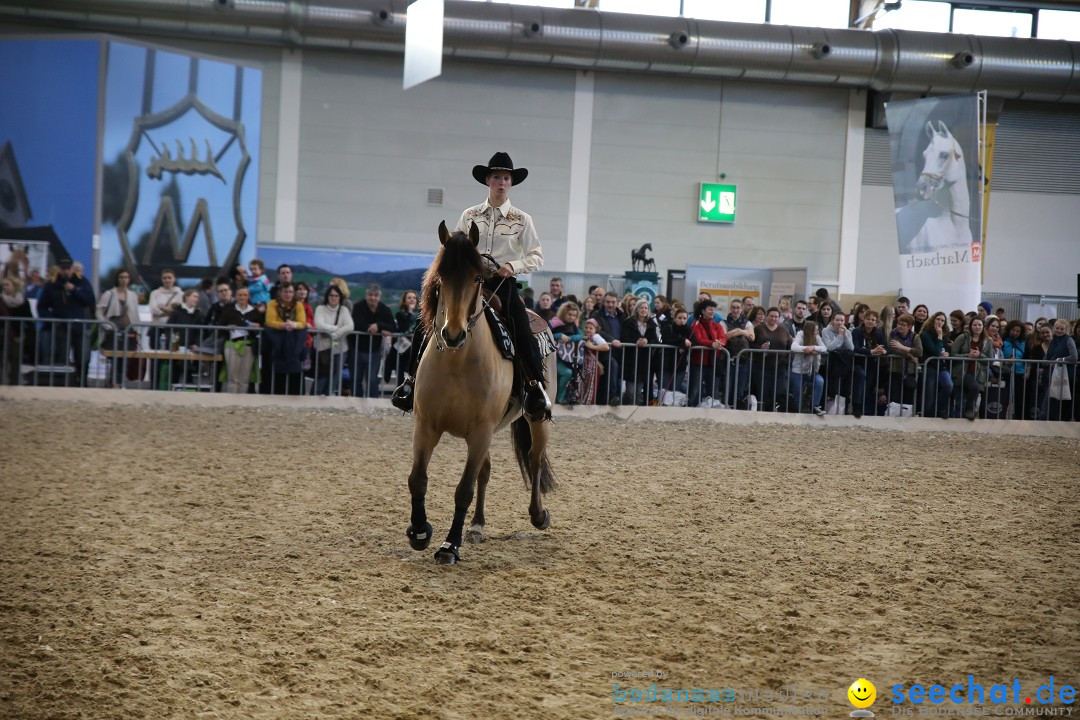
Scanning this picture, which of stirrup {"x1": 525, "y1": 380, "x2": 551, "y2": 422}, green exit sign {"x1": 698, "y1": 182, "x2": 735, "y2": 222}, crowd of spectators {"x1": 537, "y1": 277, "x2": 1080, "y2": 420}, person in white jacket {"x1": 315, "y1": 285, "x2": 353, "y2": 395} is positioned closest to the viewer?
stirrup {"x1": 525, "y1": 380, "x2": 551, "y2": 422}

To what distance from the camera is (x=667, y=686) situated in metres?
3.92

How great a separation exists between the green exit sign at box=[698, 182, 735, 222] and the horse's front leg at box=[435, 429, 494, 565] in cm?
1982

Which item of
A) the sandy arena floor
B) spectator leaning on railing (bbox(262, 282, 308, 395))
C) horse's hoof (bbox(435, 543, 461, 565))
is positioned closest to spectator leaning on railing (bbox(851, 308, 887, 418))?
the sandy arena floor

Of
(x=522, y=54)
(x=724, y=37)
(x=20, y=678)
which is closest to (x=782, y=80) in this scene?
(x=724, y=37)

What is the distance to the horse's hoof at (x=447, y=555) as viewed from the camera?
19.1 feet

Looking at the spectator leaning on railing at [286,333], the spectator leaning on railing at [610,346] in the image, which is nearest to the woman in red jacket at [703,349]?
the spectator leaning on railing at [610,346]

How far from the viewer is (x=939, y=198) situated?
16547mm

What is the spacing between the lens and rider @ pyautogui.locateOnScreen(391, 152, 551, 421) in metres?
6.57

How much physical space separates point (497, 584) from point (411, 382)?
170 centimetres

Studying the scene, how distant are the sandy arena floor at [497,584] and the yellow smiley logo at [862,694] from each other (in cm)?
6

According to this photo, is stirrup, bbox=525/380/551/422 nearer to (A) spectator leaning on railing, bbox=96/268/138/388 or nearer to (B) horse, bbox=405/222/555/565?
(B) horse, bbox=405/222/555/565

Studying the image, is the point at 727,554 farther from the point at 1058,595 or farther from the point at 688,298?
the point at 688,298

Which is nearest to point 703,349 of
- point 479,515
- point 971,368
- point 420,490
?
point 971,368

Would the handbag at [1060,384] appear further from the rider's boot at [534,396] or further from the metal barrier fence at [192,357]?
the rider's boot at [534,396]
